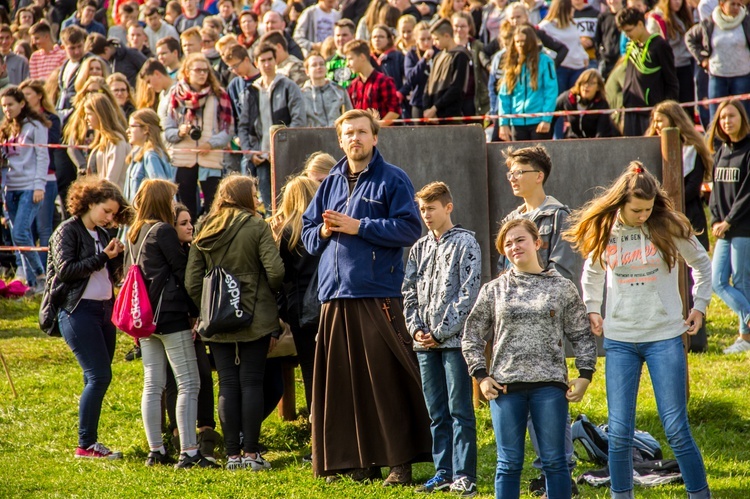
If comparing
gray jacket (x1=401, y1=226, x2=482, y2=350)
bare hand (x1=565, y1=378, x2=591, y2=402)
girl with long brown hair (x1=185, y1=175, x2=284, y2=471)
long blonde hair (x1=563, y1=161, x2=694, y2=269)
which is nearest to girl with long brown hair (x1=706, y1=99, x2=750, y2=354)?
long blonde hair (x1=563, y1=161, x2=694, y2=269)

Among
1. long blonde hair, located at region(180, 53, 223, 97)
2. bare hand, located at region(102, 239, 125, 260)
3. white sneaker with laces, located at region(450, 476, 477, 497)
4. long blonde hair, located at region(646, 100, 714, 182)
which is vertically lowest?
white sneaker with laces, located at region(450, 476, 477, 497)

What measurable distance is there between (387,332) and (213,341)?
1320 mm

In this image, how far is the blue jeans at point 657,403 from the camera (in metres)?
5.92

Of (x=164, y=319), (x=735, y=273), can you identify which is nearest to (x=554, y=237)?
(x=164, y=319)

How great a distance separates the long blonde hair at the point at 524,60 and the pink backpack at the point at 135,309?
21.2 ft

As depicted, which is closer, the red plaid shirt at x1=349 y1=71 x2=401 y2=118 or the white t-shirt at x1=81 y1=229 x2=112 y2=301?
the white t-shirt at x1=81 y1=229 x2=112 y2=301

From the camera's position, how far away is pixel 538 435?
5699mm

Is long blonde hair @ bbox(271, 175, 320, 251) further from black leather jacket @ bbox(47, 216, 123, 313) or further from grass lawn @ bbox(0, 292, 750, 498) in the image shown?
grass lawn @ bbox(0, 292, 750, 498)

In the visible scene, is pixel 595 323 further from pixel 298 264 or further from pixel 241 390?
pixel 241 390

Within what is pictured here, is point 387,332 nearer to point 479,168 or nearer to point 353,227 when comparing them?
point 353,227

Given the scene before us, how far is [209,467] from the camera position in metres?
7.40

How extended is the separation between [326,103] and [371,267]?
5840mm

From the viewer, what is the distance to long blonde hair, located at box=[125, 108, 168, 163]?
10.5 metres

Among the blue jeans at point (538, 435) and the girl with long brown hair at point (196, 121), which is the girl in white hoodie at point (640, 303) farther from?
the girl with long brown hair at point (196, 121)
